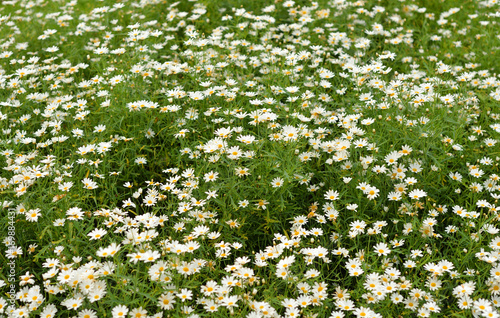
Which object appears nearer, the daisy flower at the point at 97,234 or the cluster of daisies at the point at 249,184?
the cluster of daisies at the point at 249,184

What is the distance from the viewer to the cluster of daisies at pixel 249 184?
2.81 m

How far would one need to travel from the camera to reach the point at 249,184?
137 inches

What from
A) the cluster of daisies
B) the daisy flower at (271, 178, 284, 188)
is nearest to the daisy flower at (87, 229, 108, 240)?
the cluster of daisies

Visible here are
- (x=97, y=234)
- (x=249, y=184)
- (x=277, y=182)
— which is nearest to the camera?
(x=97, y=234)

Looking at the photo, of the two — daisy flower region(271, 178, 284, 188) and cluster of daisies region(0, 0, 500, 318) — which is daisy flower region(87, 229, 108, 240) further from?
daisy flower region(271, 178, 284, 188)

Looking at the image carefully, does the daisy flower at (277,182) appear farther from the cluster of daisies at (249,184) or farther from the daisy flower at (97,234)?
the daisy flower at (97,234)

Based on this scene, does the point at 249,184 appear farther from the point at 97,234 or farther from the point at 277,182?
the point at 97,234

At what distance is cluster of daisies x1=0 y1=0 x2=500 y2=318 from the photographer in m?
2.81

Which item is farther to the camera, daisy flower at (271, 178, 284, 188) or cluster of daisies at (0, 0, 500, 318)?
daisy flower at (271, 178, 284, 188)

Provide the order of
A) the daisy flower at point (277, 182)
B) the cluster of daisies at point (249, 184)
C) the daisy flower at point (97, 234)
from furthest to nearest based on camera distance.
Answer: the daisy flower at point (277, 182) → the daisy flower at point (97, 234) → the cluster of daisies at point (249, 184)

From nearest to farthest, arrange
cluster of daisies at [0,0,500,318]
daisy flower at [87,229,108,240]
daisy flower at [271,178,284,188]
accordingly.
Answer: cluster of daisies at [0,0,500,318]
daisy flower at [87,229,108,240]
daisy flower at [271,178,284,188]

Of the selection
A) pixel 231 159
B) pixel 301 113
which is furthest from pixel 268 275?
pixel 301 113

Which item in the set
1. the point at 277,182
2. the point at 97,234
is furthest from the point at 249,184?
the point at 97,234

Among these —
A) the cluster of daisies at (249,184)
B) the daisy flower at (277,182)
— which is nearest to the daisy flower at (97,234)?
the cluster of daisies at (249,184)
